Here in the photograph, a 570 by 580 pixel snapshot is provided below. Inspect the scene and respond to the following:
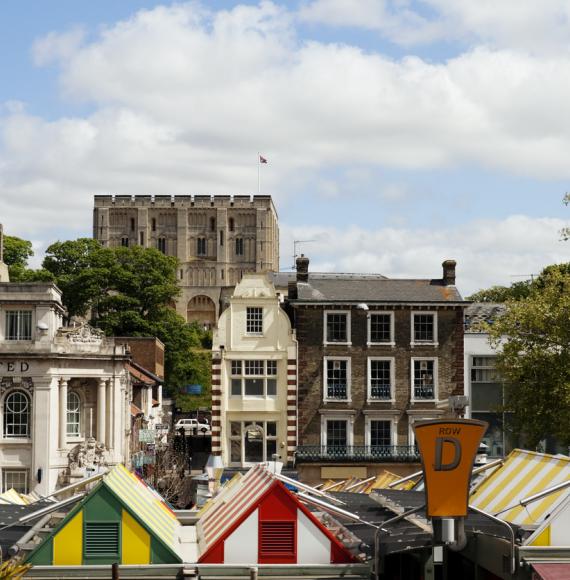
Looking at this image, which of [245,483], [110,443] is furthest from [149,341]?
[245,483]

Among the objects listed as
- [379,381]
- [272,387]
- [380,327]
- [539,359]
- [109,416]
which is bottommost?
[109,416]

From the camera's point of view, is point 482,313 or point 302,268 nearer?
point 302,268

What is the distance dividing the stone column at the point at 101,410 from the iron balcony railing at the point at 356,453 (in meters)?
9.73

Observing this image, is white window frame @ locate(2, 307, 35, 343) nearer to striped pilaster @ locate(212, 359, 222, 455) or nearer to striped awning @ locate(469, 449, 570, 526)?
striped pilaster @ locate(212, 359, 222, 455)

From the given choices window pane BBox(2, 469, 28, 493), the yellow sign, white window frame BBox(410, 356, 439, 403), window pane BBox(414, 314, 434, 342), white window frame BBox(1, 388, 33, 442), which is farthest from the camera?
window pane BBox(414, 314, 434, 342)

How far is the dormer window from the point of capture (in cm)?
5719

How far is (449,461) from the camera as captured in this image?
2206cm

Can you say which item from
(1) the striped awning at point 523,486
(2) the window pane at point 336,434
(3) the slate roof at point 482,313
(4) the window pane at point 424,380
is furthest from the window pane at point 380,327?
(1) the striped awning at point 523,486

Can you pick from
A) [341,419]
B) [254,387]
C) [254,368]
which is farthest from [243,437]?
[341,419]

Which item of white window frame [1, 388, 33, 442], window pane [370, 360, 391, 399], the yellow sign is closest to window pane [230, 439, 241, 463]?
window pane [370, 360, 391, 399]

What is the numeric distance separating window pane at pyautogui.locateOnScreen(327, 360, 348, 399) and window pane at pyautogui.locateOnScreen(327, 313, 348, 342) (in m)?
1.13

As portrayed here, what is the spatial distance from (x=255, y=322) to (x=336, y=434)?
22.3 feet

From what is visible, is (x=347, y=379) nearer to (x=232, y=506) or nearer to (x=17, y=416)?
(x=17, y=416)

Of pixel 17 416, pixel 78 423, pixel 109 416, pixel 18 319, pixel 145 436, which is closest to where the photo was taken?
pixel 17 416
